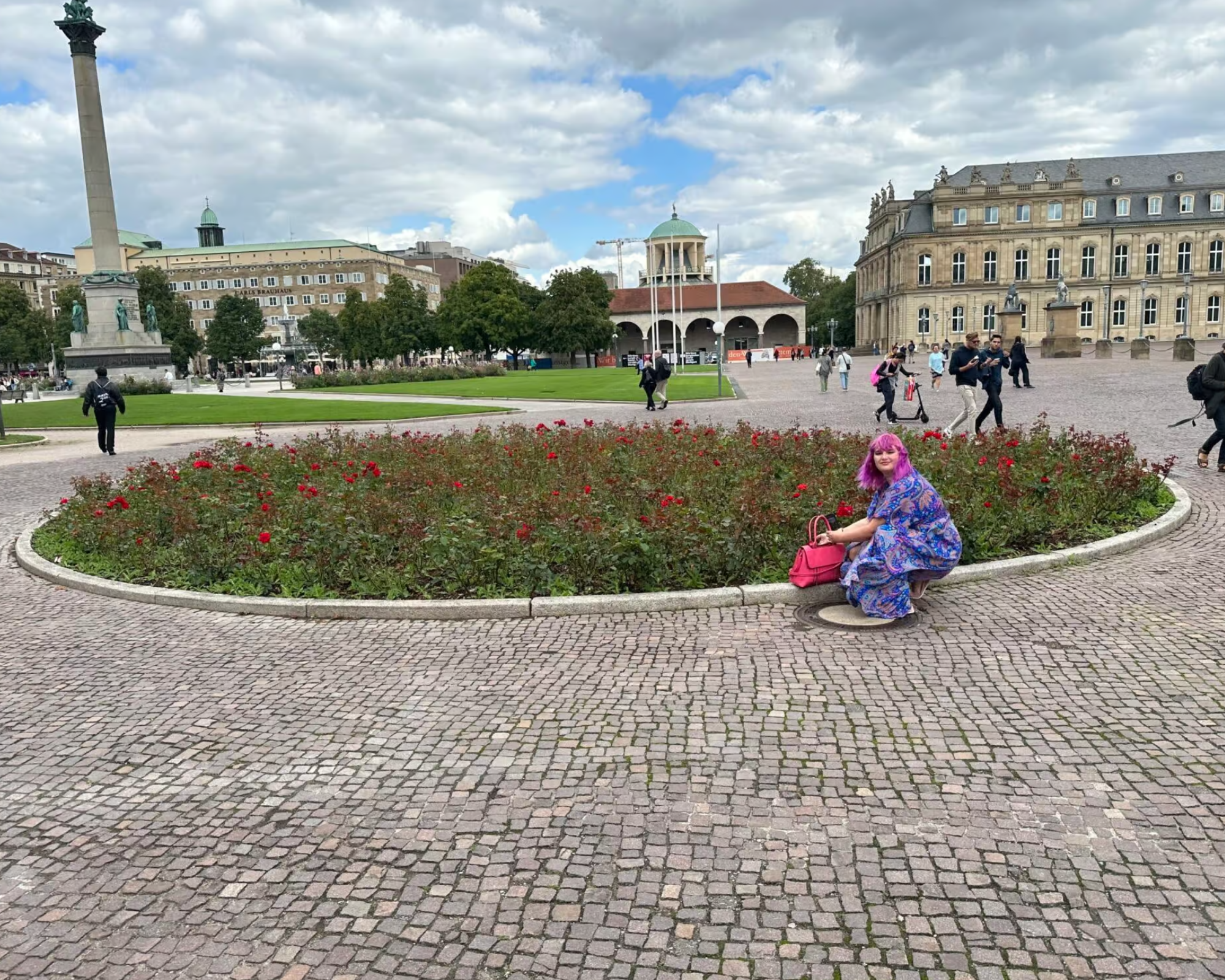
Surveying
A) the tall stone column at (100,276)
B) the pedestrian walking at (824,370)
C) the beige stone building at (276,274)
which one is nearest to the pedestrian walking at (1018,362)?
the pedestrian walking at (824,370)

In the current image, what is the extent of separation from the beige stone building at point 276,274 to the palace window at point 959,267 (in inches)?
3270

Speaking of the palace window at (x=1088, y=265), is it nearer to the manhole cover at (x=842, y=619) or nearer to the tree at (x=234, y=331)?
the tree at (x=234, y=331)

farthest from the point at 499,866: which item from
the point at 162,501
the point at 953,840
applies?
the point at 162,501

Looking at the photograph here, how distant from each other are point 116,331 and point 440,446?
4647 cm

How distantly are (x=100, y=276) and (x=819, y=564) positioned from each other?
5319 cm

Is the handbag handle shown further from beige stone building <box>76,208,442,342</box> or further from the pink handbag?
beige stone building <box>76,208,442,342</box>

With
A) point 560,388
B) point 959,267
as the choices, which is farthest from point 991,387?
point 959,267

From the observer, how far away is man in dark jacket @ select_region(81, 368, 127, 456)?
20.4m

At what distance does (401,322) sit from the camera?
89812 mm

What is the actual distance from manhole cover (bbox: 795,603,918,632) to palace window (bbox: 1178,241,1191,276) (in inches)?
4317

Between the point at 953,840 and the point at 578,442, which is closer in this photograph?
the point at 953,840

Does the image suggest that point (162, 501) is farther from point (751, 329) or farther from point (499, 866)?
point (751, 329)

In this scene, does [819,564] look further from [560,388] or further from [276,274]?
[276,274]

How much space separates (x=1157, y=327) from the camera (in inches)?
3839
